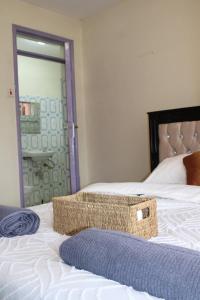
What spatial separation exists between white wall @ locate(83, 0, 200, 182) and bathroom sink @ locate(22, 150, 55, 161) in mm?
779

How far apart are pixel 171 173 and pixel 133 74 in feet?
4.68

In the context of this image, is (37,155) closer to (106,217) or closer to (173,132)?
(173,132)

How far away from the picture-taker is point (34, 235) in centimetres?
134

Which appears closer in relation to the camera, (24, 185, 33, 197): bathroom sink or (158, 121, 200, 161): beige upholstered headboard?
(158, 121, 200, 161): beige upholstered headboard

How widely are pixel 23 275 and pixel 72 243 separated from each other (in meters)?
0.17

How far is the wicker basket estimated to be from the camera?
1224mm

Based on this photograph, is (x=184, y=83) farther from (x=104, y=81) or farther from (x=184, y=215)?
(x=184, y=215)

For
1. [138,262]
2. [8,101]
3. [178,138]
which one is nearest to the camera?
[138,262]

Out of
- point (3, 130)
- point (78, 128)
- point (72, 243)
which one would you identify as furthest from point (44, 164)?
point (72, 243)

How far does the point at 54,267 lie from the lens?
36.9 inches

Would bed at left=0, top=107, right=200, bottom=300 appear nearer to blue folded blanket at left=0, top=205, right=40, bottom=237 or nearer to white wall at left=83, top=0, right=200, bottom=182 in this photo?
blue folded blanket at left=0, top=205, right=40, bottom=237

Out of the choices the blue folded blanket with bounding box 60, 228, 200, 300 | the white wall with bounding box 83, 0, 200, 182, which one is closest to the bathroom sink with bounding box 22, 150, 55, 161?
the white wall with bounding box 83, 0, 200, 182

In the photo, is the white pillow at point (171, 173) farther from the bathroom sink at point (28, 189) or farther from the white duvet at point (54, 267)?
the bathroom sink at point (28, 189)

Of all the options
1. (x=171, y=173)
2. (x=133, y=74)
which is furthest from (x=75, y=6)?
(x=171, y=173)
